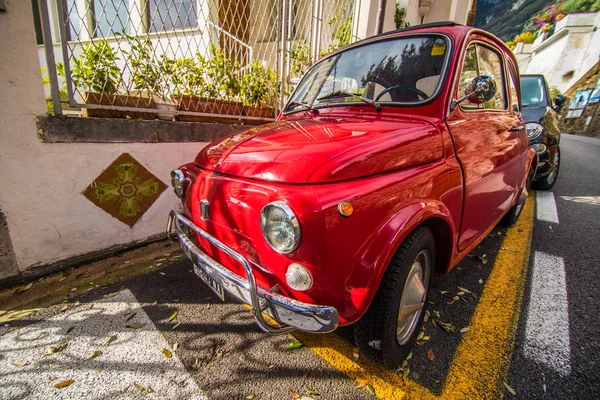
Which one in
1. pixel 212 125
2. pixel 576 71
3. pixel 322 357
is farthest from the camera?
pixel 576 71

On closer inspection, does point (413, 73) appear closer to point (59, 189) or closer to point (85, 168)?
point (85, 168)

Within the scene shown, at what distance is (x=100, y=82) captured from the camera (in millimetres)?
2645

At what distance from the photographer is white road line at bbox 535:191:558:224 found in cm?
366

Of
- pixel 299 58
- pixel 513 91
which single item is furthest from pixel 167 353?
pixel 299 58

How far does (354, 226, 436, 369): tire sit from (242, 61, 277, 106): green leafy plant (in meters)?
3.17

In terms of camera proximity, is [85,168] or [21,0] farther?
[85,168]

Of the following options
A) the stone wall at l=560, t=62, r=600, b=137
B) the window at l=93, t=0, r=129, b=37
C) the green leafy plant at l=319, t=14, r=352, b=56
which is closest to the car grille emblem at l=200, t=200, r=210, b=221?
the window at l=93, t=0, r=129, b=37

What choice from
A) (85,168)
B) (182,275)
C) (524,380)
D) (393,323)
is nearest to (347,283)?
(393,323)

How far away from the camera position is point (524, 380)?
1.45m

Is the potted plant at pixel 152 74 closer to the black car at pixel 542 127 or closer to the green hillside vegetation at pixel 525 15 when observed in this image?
the black car at pixel 542 127

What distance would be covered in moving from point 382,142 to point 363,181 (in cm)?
25

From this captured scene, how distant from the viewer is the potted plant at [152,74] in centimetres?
291

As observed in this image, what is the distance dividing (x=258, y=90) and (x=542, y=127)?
4.32 meters

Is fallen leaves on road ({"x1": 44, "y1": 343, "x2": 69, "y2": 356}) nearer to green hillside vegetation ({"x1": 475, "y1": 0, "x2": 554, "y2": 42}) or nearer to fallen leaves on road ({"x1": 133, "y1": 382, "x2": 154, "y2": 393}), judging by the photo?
fallen leaves on road ({"x1": 133, "y1": 382, "x2": 154, "y2": 393})
